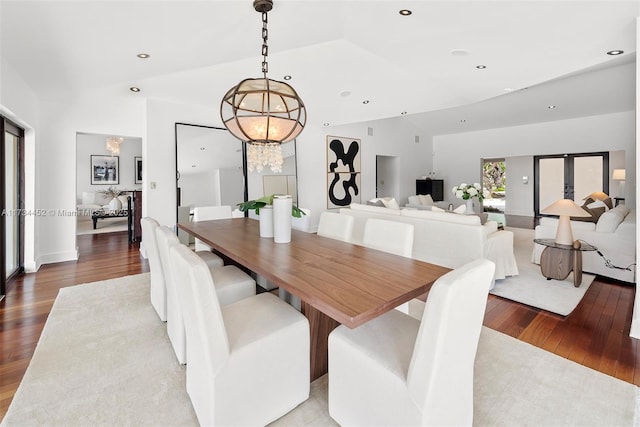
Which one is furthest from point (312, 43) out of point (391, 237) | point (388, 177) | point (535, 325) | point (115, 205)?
point (115, 205)

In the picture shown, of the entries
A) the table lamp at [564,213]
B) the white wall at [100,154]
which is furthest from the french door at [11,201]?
the table lamp at [564,213]

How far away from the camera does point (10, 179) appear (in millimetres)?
3680

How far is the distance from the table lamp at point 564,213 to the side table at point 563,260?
8cm

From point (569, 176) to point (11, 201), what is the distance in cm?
1221

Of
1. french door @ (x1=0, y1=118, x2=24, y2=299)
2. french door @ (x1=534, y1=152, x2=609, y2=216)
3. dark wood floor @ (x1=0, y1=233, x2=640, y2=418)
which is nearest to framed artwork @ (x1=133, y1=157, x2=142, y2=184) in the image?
french door @ (x1=0, y1=118, x2=24, y2=299)

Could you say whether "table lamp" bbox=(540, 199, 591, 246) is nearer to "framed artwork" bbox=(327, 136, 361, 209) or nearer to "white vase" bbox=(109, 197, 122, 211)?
"framed artwork" bbox=(327, 136, 361, 209)

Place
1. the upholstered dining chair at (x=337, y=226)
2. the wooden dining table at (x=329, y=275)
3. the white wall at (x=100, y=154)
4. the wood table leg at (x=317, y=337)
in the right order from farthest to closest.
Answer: the white wall at (x=100, y=154) → the upholstered dining chair at (x=337, y=226) → the wood table leg at (x=317, y=337) → the wooden dining table at (x=329, y=275)

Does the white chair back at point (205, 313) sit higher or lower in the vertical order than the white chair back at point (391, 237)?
lower

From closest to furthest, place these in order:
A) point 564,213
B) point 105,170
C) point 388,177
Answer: point 564,213
point 105,170
point 388,177

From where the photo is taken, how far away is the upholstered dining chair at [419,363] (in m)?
1.11

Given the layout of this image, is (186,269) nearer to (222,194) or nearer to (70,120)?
(222,194)

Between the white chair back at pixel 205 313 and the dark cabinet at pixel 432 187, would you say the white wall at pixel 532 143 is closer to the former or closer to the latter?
the dark cabinet at pixel 432 187

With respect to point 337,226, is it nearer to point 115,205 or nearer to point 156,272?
point 156,272

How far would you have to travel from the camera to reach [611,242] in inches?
146
